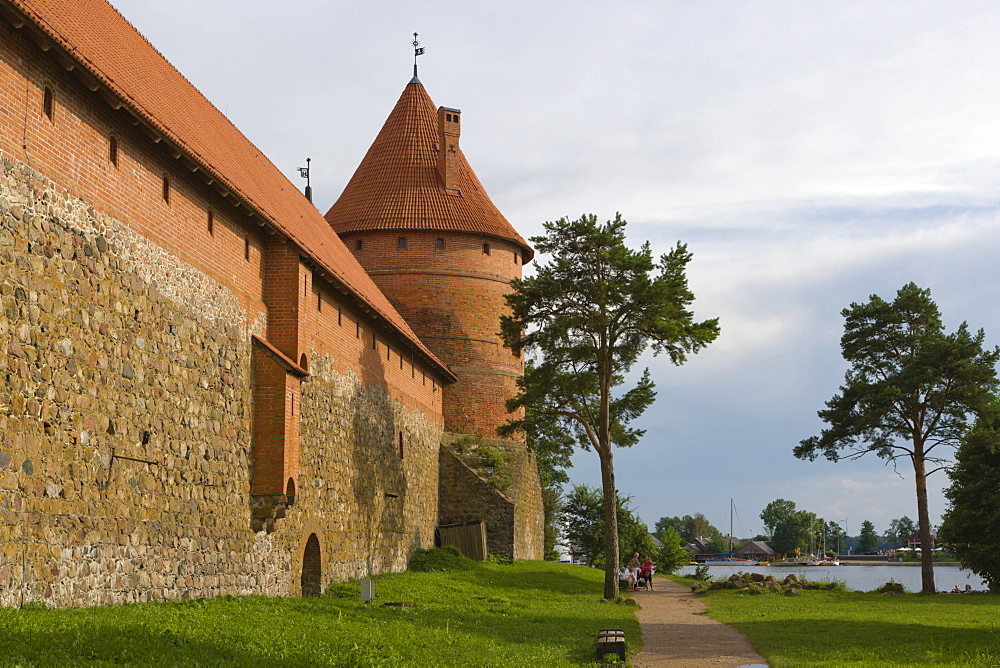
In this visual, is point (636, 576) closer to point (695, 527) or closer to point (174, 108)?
point (174, 108)

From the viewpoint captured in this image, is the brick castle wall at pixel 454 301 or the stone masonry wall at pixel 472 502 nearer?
the stone masonry wall at pixel 472 502

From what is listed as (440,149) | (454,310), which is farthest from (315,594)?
(440,149)

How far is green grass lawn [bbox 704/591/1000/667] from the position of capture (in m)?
12.9

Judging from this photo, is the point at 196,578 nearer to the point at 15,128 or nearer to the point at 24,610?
the point at 24,610

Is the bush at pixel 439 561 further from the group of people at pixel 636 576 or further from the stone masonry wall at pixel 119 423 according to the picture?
the stone masonry wall at pixel 119 423

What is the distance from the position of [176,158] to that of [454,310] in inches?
794

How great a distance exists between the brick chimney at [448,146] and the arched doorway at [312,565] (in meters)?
18.5

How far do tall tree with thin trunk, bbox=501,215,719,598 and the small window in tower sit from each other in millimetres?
15732

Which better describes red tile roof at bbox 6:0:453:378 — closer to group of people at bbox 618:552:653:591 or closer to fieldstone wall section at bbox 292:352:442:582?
fieldstone wall section at bbox 292:352:442:582

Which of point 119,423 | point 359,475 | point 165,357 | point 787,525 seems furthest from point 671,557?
point 787,525

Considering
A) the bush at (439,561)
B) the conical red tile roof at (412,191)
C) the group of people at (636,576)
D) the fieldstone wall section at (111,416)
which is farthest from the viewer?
the conical red tile roof at (412,191)

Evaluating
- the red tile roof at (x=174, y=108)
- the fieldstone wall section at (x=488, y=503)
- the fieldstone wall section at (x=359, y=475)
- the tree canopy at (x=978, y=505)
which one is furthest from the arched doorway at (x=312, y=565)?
the tree canopy at (x=978, y=505)

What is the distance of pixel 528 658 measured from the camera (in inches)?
472

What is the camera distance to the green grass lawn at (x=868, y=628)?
12.9 m
